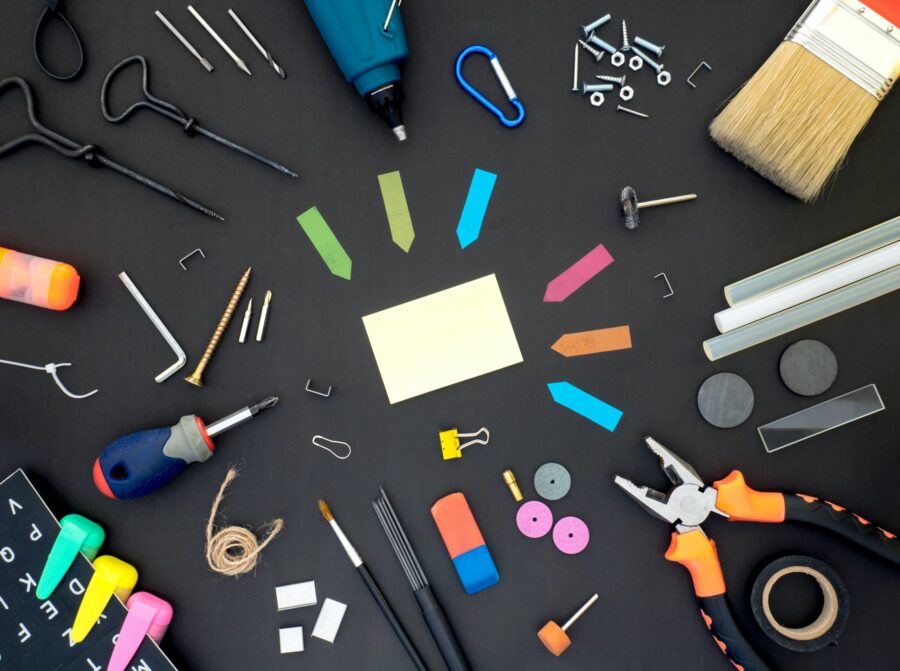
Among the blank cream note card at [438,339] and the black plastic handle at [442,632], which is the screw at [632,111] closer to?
the blank cream note card at [438,339]

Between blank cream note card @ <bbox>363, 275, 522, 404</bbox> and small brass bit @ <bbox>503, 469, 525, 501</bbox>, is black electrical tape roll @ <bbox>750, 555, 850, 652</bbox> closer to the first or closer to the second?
small brass bit @ <bbox>503, 469, 525, 501</bbox>

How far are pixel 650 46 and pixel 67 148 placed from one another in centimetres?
120

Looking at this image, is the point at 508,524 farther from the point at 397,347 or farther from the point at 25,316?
the point at 25,316

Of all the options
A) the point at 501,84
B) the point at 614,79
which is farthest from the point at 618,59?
the point at 501,84

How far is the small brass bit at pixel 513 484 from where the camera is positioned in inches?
50.3

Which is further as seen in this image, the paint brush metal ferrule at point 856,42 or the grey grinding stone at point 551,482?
the grey grinding stone at point 551,482

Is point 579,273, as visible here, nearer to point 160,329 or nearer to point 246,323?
point 246,323

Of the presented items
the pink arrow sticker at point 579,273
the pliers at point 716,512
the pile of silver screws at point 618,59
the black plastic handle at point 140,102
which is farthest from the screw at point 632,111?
the black plastic handle at point 140,102

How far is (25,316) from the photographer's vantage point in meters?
1.31

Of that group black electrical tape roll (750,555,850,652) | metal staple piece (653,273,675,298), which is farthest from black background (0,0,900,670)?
black electrical tape roll (750,555,850,652)

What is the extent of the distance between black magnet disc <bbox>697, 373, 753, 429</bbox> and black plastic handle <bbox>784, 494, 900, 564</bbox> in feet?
0.57

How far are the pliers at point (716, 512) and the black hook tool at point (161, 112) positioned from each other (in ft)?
3.17

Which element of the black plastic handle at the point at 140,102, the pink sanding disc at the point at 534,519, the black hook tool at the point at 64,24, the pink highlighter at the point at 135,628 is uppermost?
the black hook tool at the point at 64,24

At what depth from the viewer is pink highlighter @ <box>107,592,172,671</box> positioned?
124 cm
